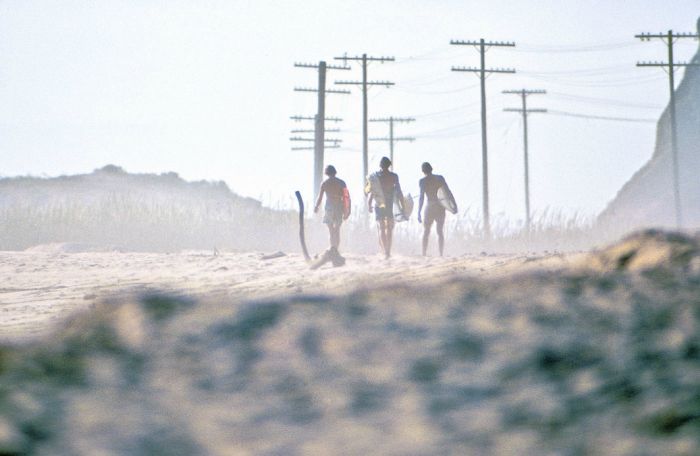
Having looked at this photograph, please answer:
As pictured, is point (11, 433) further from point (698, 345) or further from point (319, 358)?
point (698, 345)

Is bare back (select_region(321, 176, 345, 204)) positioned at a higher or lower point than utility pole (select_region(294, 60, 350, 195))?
lower

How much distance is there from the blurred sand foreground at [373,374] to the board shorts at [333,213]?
61.1 feet

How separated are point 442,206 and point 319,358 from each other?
19.6 meters

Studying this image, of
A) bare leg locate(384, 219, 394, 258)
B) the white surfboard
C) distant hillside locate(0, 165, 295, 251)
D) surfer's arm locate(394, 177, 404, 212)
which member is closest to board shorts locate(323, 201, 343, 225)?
bare leg locate(384, 219, 394, 258)

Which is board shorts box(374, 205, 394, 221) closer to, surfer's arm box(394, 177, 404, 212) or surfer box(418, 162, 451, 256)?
surfer's arm box(394, 177, 404, 212)

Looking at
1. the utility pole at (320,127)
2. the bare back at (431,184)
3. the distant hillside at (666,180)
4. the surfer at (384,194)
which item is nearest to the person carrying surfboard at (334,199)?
the surfer at (384,194)

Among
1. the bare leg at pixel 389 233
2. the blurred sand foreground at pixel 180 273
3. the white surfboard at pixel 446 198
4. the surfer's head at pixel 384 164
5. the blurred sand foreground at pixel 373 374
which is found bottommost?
the blurred sand foreground at pixel 373 374

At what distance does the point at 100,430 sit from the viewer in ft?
2.05

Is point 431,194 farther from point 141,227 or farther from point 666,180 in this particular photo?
point 666,180

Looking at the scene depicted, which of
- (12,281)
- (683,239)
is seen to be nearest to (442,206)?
(12,281)

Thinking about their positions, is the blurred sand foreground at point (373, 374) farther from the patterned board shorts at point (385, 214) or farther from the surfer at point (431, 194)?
the surfer at point (431, 194)

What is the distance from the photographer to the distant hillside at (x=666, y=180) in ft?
152

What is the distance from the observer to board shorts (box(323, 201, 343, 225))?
19578 mm

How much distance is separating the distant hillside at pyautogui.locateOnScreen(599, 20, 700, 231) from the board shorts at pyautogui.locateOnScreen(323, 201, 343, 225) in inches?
1050
